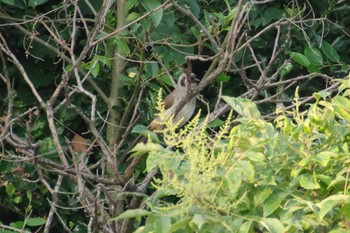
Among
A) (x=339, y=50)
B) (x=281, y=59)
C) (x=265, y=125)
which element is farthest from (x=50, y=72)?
(x=265, y=125)

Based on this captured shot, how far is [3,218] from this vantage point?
5258 millimetres

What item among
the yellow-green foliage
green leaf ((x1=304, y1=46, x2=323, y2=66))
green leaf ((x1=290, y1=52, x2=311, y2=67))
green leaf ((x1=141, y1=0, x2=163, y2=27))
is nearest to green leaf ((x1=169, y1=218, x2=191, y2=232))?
the yellow-green foliage

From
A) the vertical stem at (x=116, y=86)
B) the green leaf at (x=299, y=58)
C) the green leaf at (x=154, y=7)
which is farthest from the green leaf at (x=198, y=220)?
the green leaf at (x=299, y=58)

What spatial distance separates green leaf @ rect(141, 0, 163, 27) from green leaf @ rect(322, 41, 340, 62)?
127 cm

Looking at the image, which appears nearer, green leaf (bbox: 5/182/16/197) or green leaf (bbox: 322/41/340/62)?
green leaf (bbox: 5/182/16/197)

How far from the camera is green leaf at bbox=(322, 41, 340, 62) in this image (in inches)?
211

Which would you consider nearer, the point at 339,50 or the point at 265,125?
the point at 265,125

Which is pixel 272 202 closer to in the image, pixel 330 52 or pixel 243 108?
pixel 243 108

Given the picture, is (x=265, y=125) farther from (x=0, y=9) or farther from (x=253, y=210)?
(x=0, y=9)

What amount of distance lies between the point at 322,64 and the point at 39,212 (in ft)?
5.73

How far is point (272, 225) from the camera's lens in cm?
232

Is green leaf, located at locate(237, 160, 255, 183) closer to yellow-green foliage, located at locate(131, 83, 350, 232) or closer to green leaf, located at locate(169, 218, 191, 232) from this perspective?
yellow-green foliage, located at locate(131, 83, 350, 232)

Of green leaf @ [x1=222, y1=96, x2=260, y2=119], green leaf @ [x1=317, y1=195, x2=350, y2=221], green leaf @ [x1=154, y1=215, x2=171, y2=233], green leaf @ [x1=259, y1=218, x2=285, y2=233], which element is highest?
green leaf @ [x1=222, y1=96, x2=260, y2=119]

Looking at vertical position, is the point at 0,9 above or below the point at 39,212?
above
